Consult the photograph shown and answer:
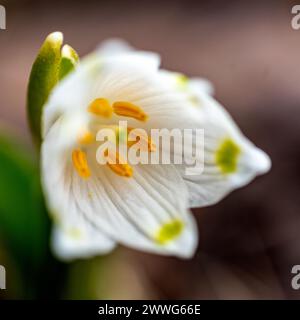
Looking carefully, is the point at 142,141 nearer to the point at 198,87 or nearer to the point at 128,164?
the point at 128,164

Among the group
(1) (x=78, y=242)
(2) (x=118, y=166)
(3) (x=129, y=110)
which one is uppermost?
(3) (x=129, y=110)

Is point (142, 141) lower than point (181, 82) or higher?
lower

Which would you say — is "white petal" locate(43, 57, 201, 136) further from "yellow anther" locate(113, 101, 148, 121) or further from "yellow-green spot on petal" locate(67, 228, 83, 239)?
"yellow-green spot on petal" locate(67, 228, 83, 239)

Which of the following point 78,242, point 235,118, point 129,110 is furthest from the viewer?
point 235,118

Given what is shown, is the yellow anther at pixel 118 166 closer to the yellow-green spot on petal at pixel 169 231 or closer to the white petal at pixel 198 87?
the yellow-green spot on petal at pixel 169 231

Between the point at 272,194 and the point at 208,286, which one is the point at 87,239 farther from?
the point at 272,194

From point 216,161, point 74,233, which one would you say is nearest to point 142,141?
point 216,161

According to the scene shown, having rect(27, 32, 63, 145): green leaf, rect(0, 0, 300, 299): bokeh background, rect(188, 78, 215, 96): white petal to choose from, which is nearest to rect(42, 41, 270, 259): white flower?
rect(188, 78, 215, 96): white petal
